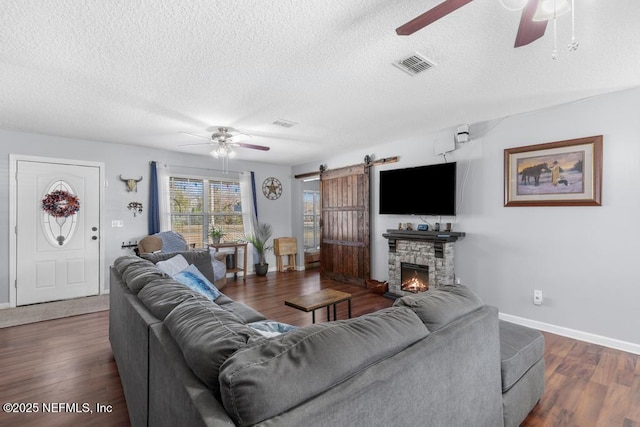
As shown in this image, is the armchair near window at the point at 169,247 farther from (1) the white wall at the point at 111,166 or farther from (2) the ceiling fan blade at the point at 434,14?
(2) the ceiling fan blade at the point at 434,14

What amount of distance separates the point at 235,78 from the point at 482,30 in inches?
71.7

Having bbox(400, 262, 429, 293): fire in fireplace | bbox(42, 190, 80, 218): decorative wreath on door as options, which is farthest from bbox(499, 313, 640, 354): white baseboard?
bbox(42, 190, 80, 218): decorative wreath on door

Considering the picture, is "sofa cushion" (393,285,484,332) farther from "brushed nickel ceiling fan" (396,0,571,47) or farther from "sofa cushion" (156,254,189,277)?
"sofa cushion" (156,254,189,277)

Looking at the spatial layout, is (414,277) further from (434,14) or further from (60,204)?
(60,204)

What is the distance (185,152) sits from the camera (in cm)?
544

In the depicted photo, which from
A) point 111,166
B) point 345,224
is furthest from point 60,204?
point 345,224

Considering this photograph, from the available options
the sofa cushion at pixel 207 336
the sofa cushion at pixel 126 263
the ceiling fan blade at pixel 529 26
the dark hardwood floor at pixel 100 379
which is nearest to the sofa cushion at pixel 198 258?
the sofa cushion at pixel 126 263

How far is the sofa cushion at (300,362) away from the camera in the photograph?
30.7 inches

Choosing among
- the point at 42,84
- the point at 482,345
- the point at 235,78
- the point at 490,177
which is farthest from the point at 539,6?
the point at 42,84

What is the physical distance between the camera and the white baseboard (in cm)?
276

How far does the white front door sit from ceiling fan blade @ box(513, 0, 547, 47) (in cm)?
547

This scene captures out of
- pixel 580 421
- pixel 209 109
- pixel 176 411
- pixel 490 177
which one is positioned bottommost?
pixel 580 421

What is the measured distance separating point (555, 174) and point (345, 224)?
3.15 m

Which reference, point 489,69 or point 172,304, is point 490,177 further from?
point 172,304
